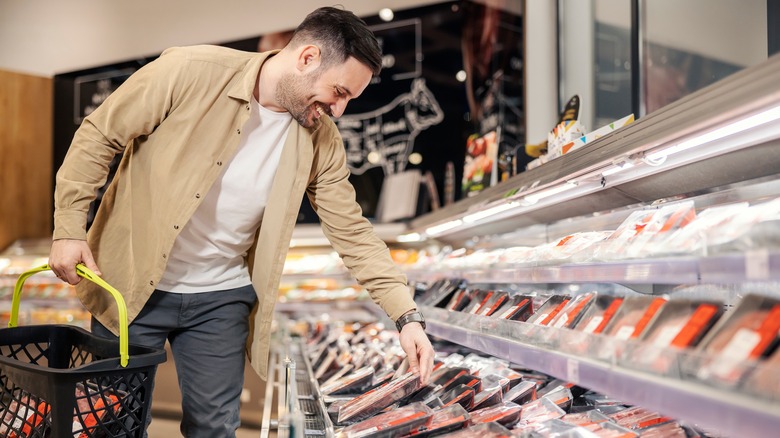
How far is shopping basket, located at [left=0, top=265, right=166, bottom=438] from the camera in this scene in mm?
1431

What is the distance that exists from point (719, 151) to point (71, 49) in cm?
855

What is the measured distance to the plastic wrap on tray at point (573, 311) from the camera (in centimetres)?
181

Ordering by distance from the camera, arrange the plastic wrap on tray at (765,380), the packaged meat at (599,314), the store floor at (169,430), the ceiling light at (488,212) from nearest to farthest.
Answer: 1. the plastic wrap on tray at (765,380)
2. the packaged meat at (599,314)
3. the ceiling light at (488,212)
4. the store floor at (169,430)

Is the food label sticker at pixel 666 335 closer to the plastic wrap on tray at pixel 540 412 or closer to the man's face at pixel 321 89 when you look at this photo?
the plastic wrap on tray at pixel 540 412

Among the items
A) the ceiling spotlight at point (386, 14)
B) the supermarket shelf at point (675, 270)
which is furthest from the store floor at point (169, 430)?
the ceiling spotlight at point (386, 14)

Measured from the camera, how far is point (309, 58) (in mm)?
2051

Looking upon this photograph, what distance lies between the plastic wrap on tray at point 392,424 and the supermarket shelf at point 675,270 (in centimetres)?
52

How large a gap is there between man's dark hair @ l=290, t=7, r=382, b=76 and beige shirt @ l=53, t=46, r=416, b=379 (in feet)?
0.73

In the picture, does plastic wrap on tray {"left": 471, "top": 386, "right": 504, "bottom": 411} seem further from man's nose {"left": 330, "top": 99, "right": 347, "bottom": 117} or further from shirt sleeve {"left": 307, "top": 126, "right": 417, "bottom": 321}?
man's nose {"left": 330, "top": 99, "right": 347, "bottom": 117}

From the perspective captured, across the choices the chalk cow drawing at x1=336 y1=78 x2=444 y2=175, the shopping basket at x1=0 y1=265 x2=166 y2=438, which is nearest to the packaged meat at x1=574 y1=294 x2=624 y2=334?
the shopping basket at x1=0 y1=265 x2=166 y2=438

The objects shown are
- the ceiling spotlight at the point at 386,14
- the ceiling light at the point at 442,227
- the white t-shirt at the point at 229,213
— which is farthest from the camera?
the ceiling spotlight at the point at 386,14

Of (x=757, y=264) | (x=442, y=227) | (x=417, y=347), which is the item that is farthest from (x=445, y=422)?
(x=442, y=227)

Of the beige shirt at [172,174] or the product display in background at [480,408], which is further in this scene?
the beige shirt at [172,174]

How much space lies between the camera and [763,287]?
1666 millimetres
